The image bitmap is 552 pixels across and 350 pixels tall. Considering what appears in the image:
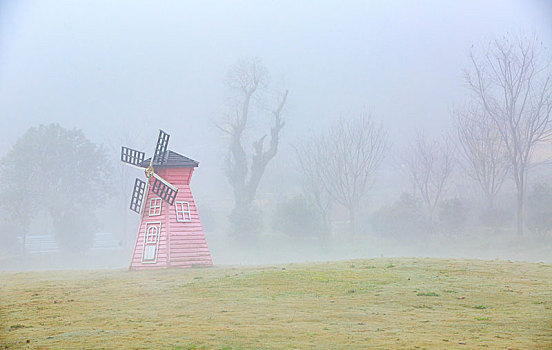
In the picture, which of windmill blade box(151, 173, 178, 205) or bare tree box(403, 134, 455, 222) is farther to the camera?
bare tree box(403, 134, 455, 222)

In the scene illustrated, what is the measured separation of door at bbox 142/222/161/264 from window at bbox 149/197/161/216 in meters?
0.51

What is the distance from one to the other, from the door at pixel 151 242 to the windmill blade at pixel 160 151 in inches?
125

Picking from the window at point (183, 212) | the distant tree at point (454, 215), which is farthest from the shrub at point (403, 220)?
the window at point (183, 212)

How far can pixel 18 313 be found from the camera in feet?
51.3

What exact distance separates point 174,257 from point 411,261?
11.4 metres

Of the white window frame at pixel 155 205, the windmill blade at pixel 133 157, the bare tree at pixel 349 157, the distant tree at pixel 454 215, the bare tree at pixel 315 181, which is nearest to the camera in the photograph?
the white window frame at pixel 155 205

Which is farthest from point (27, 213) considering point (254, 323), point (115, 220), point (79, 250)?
point (254, 323)

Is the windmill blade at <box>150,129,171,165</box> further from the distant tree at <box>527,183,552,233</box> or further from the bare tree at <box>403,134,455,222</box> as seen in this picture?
the bare tree at <box>403,134,455,222</box>

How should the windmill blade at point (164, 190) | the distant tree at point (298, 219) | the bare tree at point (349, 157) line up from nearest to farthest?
the windmill blade at point (164, 190)
the distant tree at point (298, 219)
the bare tree at point (349, 157)

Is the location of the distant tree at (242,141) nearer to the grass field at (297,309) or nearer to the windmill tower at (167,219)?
the windmill tower at (167,219)

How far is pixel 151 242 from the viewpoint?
27.0 meters

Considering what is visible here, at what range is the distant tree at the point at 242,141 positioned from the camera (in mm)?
54250

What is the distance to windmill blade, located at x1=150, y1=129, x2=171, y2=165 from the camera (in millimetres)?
27375

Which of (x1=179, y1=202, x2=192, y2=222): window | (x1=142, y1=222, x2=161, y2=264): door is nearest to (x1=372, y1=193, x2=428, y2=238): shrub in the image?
(x1=179, y1=202, x2=192, y2=222): window
